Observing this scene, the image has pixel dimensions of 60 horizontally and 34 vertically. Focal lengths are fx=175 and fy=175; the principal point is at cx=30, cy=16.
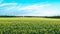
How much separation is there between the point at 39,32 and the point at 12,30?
2.45 m

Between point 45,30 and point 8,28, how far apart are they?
348 cm

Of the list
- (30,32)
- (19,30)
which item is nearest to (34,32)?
(30,32)

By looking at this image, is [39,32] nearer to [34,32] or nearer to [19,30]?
[34,32]

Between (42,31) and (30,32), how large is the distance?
3.85 feet

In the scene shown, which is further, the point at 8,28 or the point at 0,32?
the point at 8,28

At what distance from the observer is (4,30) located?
51.4ft

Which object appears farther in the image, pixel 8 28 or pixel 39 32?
pixel 8 28

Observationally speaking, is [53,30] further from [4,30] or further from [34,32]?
[4,30]

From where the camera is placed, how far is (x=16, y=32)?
49.5 ft

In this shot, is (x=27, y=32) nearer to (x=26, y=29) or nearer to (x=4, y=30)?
(x=26, y=29)

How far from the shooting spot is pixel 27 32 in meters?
15.1

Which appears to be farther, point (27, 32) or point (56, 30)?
point (56, 30)

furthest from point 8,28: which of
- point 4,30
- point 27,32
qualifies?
point 27,32

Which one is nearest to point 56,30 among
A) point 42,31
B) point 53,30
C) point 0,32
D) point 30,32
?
point 53,30
